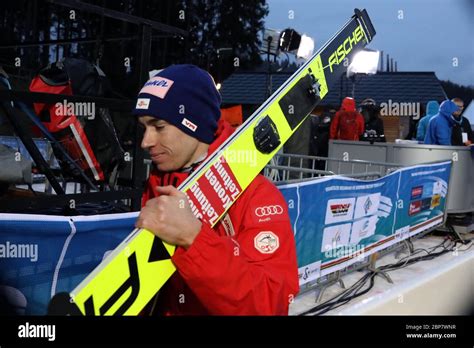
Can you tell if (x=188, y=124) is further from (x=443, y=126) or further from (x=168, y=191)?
(x=443, y=126)

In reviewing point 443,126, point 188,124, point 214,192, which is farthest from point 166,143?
point 443,126

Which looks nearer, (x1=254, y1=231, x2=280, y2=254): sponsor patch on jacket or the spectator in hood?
(x1=254, y1=231, x2=280, y2=254): sponsor patch on jacket

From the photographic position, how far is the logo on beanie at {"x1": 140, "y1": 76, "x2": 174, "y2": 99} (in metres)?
1.37

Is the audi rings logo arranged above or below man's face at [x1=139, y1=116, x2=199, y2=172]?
below

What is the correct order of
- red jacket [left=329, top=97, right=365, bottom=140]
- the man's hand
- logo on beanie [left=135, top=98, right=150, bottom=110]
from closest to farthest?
1. the man's hand
2. logo on beanie [left=135, top=98, right=150, bottom=110]
3. red jacket [left=329, top=97, right=365, bottom=140]

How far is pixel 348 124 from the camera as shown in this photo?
344 inches

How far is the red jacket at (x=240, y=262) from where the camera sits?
3.68 feet

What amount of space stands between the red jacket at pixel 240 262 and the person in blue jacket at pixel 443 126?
6.80 m

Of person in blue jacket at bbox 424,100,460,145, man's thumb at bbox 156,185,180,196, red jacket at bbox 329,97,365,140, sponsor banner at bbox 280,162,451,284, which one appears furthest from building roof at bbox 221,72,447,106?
man's thumb at bbox 156,185,180,196

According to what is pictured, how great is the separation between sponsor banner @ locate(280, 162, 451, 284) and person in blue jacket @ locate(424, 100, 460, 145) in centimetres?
146

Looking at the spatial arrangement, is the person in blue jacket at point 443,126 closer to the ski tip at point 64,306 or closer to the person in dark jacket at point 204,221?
the person in dark jacket at point 204,221

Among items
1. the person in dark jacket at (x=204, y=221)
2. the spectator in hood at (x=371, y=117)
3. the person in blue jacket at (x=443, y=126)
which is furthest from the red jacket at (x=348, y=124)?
the person in dark jacket at (x=204, y=221)

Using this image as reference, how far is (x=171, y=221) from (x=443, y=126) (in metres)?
7.32

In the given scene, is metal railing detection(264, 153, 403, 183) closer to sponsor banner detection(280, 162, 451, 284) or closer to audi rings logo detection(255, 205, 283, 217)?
sponsor banner detection(280, 162, 451, 284)
